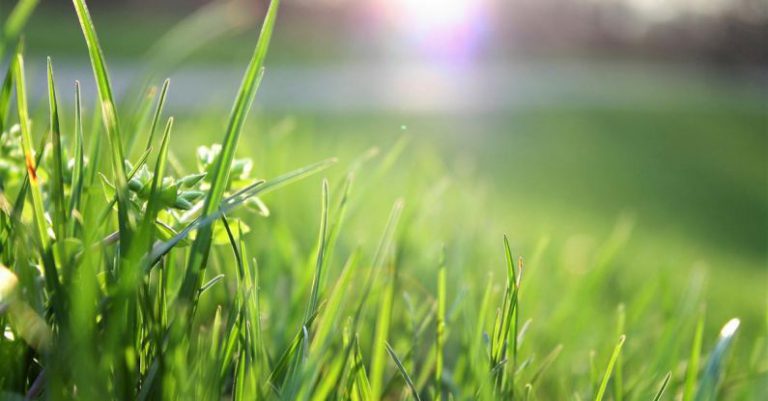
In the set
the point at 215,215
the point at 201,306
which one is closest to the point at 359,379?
the point at 215,215

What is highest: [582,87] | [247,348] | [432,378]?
[247,348]

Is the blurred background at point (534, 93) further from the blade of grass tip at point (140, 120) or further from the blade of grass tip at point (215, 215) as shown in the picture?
the blade of grass tip at point (215, 215)

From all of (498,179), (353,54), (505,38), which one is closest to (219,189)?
(498,179)

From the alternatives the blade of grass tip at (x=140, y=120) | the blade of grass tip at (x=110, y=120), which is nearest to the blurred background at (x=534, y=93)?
the blade of grass tip at (x=140, y=120)

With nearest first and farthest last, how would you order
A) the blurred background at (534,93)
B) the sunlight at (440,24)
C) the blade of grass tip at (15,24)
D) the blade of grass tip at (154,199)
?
the blade of grass tip at (154,199)
the blade of grass tip at (15,24)
the blurred background at (534,93)
the sunlight at (440,24)

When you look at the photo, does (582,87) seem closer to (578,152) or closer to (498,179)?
(578,152)

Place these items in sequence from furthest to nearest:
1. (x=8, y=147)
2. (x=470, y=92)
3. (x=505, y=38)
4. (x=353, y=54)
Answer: (x=505, y=38) → (x=353, y=54) → (x=470, y=92) → (x=8, y=147)

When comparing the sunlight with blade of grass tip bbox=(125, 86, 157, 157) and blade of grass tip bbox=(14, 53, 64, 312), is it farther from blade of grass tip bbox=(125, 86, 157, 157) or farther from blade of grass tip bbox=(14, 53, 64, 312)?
blade of grass tip bbox=(14, 53, 64, 312)

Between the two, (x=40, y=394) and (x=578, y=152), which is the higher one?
(x=40, y=394)
